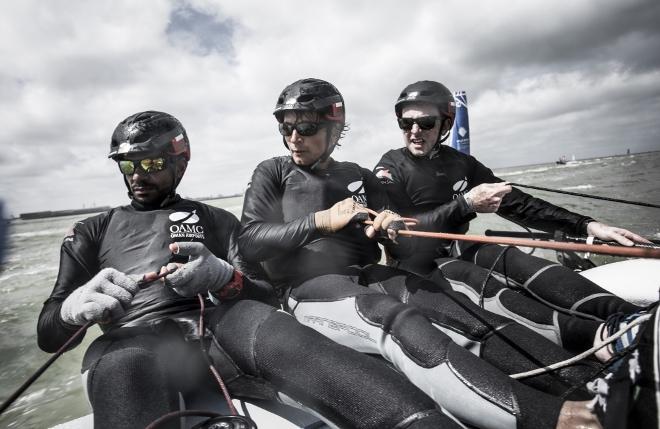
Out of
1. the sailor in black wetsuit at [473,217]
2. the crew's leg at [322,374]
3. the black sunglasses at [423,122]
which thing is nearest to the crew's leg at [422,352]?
the crew's leg at [322,374]

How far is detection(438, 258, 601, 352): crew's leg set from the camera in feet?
7.63

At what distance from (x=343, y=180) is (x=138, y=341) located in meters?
2.22

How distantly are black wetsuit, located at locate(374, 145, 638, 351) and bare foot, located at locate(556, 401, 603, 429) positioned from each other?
3.21 feet

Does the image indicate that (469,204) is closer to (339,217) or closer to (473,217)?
(473,217)

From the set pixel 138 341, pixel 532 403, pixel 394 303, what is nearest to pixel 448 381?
pixel 532 403

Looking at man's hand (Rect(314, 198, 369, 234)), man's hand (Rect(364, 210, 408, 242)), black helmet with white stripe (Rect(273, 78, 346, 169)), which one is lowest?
man's hand (Rect(364, 210, 408, 242))

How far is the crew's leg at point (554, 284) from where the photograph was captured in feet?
8.14

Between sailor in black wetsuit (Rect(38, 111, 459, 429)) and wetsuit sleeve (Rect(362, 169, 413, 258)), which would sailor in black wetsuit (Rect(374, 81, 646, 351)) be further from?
sailor in black wetsuit (Rect(38, 111, 459, 429))

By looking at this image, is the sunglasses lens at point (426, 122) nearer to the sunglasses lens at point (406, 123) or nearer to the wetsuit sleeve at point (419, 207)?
the sunglasses lens at point (406, 123)

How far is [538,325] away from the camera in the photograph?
2.54 metres

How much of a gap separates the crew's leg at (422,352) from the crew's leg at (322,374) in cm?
22

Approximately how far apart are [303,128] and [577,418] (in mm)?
2819

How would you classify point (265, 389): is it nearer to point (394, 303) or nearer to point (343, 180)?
point (394, 303)

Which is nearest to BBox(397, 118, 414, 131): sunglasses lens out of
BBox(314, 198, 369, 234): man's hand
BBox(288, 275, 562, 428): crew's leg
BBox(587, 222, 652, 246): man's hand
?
BBox(314, 198, 369, 234): man's hand
